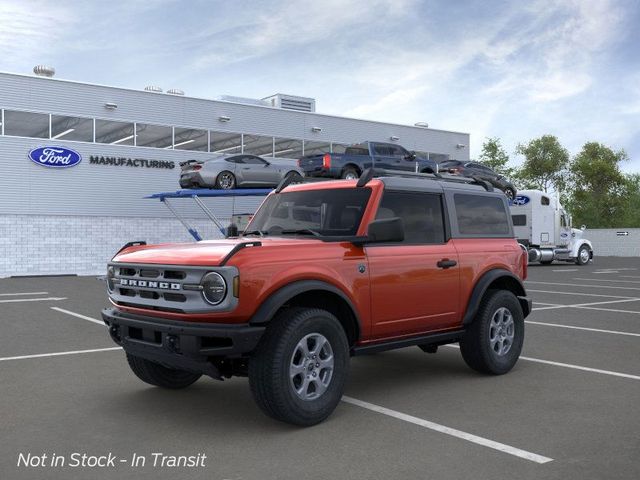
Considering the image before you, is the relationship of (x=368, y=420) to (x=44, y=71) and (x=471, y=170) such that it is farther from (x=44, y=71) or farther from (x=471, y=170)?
(x=44, y=71)

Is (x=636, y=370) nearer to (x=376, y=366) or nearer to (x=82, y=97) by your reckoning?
(x=376, y=366)

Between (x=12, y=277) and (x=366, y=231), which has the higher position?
(x=366, y=231)

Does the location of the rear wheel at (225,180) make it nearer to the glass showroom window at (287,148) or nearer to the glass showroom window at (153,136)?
the glass showroom window at (153,136)

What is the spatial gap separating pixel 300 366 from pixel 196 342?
0.82 m

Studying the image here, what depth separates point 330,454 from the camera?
437 centimetres

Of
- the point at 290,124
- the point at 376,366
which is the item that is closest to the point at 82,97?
the point at 290,124

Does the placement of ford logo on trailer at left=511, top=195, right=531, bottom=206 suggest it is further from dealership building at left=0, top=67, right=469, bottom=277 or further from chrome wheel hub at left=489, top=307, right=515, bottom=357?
chrome wheel hub at left=489, top=307, right=515, bottom=357

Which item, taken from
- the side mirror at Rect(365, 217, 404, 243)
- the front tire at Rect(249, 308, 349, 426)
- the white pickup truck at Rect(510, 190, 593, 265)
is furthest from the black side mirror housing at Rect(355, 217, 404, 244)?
the white pickup truck at Rect(510, 190, 593, 265)

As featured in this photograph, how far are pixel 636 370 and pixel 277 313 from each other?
4.28 m

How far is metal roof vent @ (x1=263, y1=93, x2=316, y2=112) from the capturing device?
35.2m

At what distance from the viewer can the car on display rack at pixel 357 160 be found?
22203mm

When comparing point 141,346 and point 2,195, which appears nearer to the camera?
point 141,346

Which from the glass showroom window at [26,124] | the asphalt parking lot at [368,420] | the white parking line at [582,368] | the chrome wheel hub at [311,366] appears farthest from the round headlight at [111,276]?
the glass showroom window at [26,124]

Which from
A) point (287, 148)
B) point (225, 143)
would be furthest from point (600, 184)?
point (225, 143)
